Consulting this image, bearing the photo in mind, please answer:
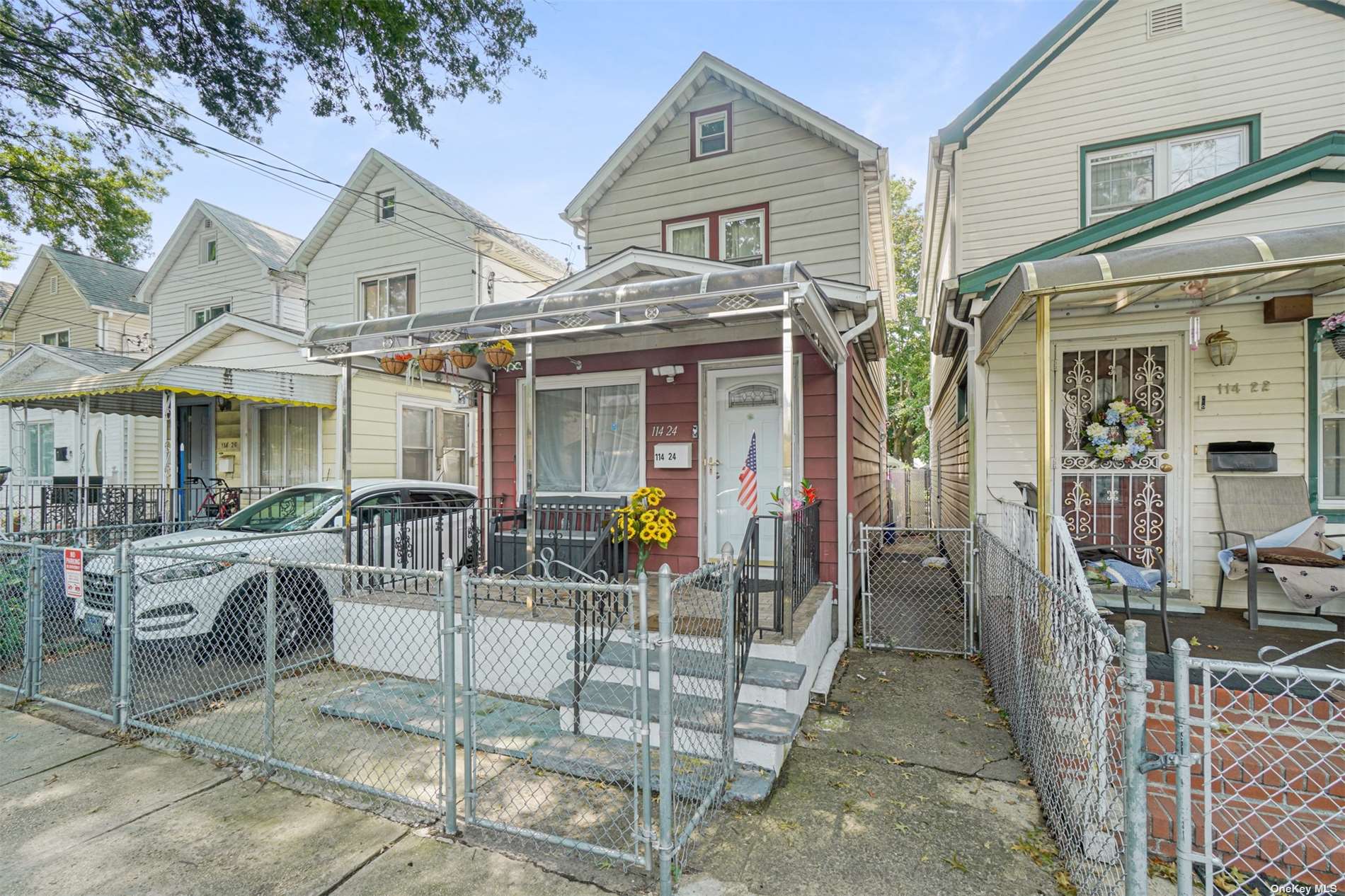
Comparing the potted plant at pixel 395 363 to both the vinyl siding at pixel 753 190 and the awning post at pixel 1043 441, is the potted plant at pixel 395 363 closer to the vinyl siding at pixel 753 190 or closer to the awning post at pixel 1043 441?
the vinyl siding at pixel 753 190

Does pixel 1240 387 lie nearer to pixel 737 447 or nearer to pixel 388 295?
pixel 737 447

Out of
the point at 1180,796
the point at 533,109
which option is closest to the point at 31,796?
the point at 1180,796

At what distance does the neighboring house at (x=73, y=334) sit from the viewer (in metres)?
13.3

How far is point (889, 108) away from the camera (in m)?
9.68

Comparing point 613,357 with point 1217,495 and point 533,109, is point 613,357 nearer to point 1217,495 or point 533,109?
point 533,109

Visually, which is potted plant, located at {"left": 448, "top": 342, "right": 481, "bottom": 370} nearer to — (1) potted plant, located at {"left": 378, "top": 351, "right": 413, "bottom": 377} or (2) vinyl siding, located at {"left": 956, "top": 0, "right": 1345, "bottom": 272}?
(1) potted plant, located at {"left": 378, "top": 351, "right": 413, "bottom": 377}

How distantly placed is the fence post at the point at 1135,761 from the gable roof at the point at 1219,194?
469cm

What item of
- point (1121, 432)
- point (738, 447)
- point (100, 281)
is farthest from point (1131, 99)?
point (100, 281)

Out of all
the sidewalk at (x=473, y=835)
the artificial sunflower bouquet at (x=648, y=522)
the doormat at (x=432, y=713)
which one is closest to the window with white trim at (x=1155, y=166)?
the artificial sunflower bouquet at (x=648, y=522)

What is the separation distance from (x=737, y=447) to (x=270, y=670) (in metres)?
4.66

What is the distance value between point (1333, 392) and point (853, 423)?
419 centimetres

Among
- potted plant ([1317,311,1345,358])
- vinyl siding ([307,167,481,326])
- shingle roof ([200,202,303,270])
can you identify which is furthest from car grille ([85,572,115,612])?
potted plant ([1317,311,1345,358])

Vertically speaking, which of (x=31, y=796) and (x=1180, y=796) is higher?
(x=1180, y=796)

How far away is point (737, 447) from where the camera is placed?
6836 mm
